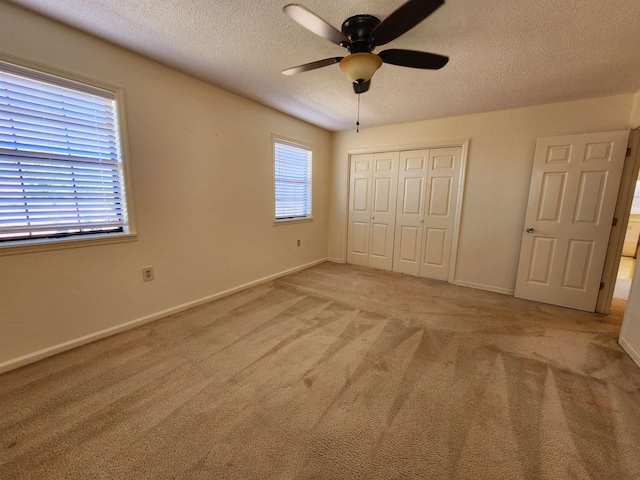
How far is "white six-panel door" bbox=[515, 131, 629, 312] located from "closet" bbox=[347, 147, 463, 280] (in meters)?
0.88

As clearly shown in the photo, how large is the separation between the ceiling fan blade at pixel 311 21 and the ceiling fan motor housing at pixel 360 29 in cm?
12

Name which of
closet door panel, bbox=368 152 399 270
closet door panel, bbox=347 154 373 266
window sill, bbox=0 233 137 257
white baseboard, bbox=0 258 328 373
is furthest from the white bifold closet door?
window sill, bbox=0 233 137 257

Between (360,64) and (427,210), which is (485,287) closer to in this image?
(427,210)

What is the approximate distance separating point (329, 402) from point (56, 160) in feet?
8.44

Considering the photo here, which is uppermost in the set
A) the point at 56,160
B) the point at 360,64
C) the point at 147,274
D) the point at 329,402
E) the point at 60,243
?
the point at 360,64

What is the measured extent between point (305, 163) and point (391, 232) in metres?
1.86

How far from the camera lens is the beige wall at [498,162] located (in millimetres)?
2857

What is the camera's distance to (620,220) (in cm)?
271

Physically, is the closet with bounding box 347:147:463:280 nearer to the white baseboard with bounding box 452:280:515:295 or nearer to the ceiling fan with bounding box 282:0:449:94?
the white baseboard with bounding box 452:280:515:295

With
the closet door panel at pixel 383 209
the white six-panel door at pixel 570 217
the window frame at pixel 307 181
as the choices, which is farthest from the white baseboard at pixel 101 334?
the white six-panel door at pixel 570 217

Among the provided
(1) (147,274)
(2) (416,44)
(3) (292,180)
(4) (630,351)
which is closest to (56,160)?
(1) (147,274)

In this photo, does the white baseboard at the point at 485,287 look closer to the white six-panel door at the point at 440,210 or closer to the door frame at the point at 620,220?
the white six-panel door at the point at 440,210

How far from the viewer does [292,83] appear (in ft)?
8.57

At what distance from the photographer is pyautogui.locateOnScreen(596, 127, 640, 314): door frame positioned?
103 inches
